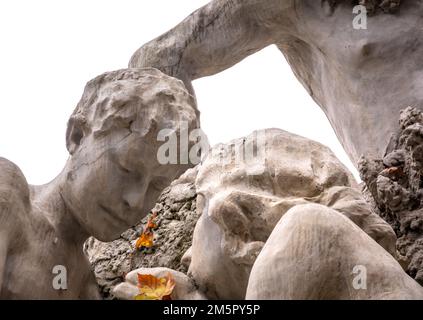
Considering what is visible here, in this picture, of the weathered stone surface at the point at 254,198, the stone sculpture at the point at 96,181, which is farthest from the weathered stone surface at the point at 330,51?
the stone sculpture at the point at 96,181

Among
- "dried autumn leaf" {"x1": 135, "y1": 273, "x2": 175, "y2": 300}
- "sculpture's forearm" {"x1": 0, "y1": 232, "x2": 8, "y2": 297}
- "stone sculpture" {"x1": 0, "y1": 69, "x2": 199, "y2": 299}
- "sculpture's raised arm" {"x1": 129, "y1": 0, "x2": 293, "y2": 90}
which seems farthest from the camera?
"sculpture's raised arm" {"x1": 129, "y1": 0, "x2": 293, "y2": 90}

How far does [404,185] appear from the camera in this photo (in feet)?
12.1

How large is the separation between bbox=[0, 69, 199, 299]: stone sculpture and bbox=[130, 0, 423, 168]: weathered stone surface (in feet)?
2.52

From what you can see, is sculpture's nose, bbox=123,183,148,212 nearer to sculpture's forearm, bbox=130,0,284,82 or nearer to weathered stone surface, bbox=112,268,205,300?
weathered stone surface, bbox=112,268,205,300

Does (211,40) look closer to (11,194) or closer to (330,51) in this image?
(330,51)

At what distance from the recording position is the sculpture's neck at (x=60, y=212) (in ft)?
11.2

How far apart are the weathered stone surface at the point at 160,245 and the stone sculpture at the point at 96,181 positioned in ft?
1.87

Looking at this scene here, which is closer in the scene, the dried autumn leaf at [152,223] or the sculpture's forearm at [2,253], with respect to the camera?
the sculpture's forearm at [2,253]

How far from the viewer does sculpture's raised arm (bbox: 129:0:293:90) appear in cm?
427

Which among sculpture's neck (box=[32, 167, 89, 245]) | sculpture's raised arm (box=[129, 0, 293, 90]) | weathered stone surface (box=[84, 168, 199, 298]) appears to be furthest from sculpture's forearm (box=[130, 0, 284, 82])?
sculpture's neck (box=[32, 167, 89, 245])

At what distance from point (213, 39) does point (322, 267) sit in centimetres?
177

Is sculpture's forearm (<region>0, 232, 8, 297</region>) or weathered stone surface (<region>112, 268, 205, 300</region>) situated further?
weathered stone surface (<region>112, 268, 205, 300</region>)

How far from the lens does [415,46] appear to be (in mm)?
3938

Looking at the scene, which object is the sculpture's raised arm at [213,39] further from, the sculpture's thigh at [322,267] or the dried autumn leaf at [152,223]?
the sculpture's thigh at [322,267]
